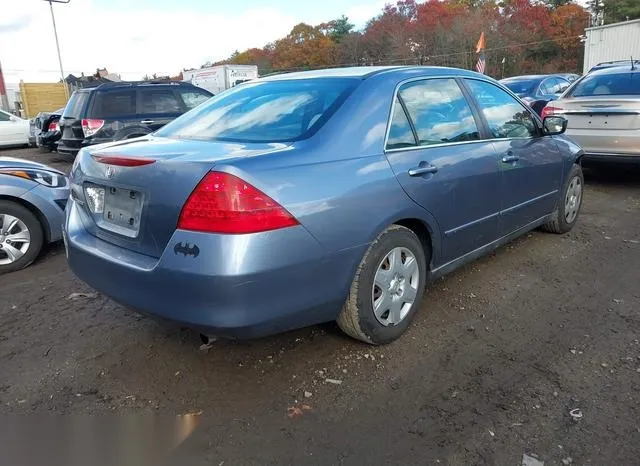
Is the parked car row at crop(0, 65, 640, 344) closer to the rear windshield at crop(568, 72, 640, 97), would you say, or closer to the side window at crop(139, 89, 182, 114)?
the rear windshield at crop(568, 72, 640, 97)

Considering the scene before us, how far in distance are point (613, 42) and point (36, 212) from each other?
27745 mm

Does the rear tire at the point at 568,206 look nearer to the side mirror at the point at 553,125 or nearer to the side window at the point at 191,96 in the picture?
the side mirror at the point at 553,125

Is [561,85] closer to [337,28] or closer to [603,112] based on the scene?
[603,112]

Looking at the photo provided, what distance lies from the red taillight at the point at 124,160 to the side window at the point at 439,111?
1.57m

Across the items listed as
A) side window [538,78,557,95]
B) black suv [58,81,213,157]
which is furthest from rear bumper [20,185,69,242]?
side window [538,78,557,95]

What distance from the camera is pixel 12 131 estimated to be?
1534 cm

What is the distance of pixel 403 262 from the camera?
10.2 ft

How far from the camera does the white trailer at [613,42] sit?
79.3ft

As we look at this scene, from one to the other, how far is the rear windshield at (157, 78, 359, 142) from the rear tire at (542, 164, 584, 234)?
2.87 meters

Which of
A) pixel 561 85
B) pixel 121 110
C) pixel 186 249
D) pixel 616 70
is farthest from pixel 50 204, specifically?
pixel 561 85

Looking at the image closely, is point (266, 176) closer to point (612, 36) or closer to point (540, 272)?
point (540, 272)

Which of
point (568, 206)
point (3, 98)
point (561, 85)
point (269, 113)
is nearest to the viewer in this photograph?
point (269, 113)

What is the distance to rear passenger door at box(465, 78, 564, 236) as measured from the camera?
391 cm

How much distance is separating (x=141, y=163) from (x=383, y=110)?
4.49 feet
